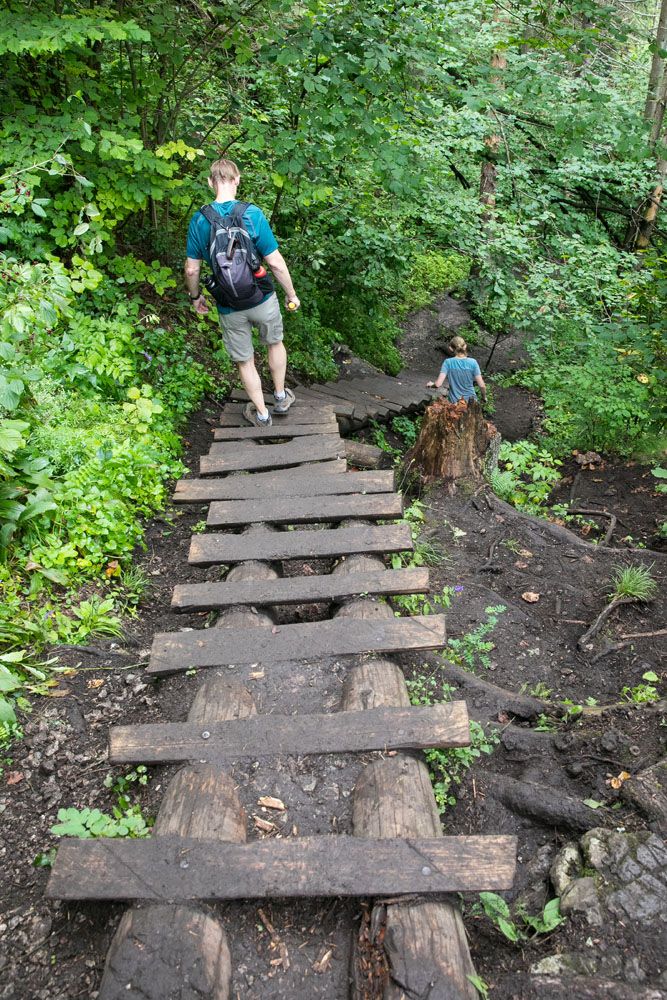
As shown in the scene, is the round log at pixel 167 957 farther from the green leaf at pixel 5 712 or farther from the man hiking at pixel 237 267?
the man hiking at pixel 237 267

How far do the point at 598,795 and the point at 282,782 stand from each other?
5.44 feet

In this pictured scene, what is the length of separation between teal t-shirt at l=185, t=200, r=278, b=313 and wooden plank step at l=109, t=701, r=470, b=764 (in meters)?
3.75

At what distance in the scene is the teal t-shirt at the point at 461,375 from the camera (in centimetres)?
821

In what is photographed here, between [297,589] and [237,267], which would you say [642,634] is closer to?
[297,589]

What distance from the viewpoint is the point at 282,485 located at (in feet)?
18.1

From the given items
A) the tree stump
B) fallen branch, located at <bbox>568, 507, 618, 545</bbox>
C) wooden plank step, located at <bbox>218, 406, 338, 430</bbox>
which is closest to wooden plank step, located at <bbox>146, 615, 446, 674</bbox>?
the tree stump

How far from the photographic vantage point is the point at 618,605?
5.26 metres

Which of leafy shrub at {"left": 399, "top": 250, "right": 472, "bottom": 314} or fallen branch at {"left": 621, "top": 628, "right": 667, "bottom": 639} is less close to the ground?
fallen branch at {"left": 621, "top": 628, "right": 667, "bottom": 639}

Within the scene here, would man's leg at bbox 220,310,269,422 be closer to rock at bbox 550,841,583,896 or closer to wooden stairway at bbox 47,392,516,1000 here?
wooden stairway at bbox 47,392,516,1000

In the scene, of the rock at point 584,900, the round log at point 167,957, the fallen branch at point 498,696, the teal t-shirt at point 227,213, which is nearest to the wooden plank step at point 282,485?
the fallen branch at point 498,696

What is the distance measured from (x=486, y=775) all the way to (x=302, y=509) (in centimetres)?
231

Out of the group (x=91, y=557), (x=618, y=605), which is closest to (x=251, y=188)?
(x=91, y=557)

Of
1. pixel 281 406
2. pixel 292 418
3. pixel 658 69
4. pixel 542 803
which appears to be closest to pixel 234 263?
pixel 281 406

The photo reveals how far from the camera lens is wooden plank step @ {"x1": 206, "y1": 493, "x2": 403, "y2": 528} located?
16.5ft
